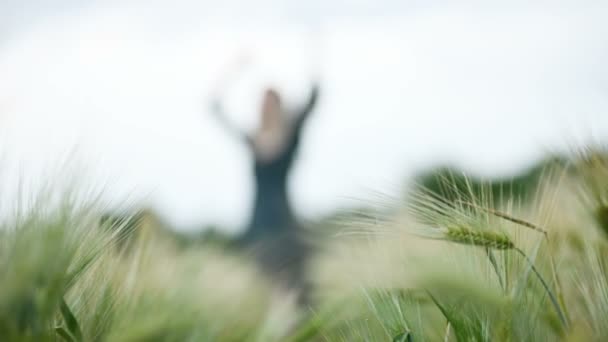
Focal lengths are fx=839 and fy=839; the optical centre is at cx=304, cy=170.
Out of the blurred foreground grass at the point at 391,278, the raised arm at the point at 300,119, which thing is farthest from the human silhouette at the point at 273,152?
the blurred foreground grass at the point at 391,278

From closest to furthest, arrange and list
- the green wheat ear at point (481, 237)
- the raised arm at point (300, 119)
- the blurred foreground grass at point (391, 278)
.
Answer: the blurred foreground grass at point (391, 278)
the green wheat ear at point (481, 237)
the raised arm at point (300, 119)

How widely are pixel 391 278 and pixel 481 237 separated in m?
0.19

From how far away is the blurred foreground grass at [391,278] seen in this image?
4.15 ft

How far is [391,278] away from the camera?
159cm

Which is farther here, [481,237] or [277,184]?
[277,184]

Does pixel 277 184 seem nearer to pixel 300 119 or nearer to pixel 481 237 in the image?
pixel 300 119

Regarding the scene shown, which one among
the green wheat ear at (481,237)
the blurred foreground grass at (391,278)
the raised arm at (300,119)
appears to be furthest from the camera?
the raised arm at (300,119)

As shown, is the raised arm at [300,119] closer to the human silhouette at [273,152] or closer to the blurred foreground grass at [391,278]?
the human silhouette at [273,152]

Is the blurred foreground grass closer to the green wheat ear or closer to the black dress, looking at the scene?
the green wheat ear

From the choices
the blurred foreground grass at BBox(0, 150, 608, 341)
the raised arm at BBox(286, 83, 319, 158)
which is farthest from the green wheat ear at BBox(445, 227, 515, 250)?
the raised arm at BBox(286, 83, 319, 158)

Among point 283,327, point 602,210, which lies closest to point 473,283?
point 602,210

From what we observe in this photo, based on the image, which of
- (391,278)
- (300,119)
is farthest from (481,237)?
(300,119)

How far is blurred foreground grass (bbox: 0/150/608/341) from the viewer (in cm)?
126

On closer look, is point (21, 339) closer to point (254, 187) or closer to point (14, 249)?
point (14, 249)
